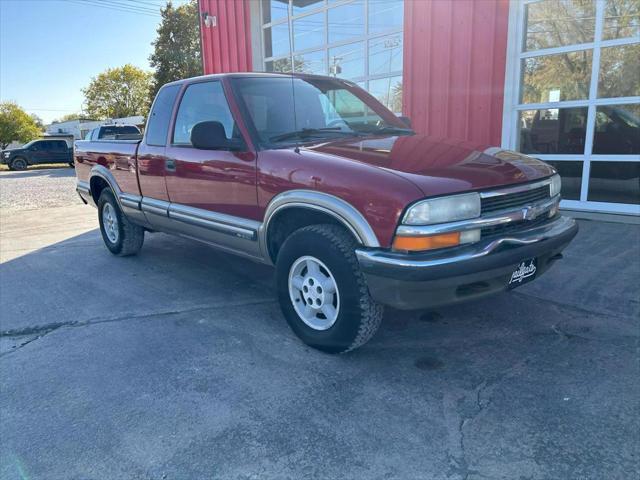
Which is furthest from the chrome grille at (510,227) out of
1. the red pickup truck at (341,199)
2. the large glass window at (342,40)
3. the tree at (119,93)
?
the tree at (119,93)

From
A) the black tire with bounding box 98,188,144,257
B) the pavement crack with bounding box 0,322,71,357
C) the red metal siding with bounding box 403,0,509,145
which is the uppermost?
the red metal siding with bounding box 403,0,509,145

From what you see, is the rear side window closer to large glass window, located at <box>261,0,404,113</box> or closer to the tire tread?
the tire tread

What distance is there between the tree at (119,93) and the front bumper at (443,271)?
55140 millimetres

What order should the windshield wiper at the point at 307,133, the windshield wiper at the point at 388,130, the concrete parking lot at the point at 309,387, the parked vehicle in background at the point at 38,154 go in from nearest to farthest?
the concrete parking lot at the point at 309,387 < the windshield wiper at the point at 307,133 < the windshield wiper at the point at 388,130 < the parked vehicle in background at the point at 38,154

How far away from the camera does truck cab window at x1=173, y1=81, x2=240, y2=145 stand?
151 inches

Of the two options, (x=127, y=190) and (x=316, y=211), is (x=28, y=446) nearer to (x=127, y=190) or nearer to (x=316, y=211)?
(x=316, y=211)

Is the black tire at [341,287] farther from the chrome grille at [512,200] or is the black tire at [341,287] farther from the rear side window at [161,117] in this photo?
the rear side window at [161,117]

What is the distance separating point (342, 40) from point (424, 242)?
7.52 metres

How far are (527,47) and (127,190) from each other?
558 centimetres

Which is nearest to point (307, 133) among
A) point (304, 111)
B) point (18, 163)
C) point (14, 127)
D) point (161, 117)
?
point (304, 111)

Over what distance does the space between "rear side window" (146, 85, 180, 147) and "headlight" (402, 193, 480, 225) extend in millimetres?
2827

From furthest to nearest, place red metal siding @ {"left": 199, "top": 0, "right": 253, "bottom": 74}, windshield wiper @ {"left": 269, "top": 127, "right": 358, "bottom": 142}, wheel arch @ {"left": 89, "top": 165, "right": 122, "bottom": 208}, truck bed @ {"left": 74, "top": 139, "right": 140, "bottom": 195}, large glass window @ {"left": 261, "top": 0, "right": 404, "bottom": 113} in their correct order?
red metal siding @ {"left": 199, "top": 0, "right": 253, "bottom": 74}, large glass window @ {"left": 261, "top": 0, "right": 404, "bottom": 113}, wheel arch @ {"left": 89, "top": 165, "right": 122, "bottom": 208}, truck bed @ {"left": 74, "top": 139, "right": 140, "bottom": 195}, windshield wiper @ {"left": 269, "top": 127, "right": 358, "bottom": 142}

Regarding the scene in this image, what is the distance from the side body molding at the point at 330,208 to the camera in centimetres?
275

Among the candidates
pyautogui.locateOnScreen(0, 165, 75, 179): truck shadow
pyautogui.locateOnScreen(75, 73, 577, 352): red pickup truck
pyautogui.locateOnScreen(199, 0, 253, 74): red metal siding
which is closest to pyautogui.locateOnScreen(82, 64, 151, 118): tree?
pyautogui.locateOnScreen(0, 165, 75, 179): truck shadow
